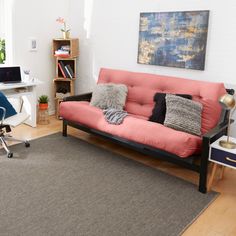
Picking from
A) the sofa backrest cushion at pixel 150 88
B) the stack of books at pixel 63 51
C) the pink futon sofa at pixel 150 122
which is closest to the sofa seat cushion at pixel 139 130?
the pink futon sofa at pixel 150 122

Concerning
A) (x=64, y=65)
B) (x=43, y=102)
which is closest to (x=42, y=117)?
(x=43, y=102)

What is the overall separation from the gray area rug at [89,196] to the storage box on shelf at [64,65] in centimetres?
145

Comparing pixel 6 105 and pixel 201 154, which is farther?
pixel 6 105

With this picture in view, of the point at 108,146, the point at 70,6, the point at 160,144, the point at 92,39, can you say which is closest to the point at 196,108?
the point at 160,144

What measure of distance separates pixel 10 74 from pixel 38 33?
0.87 m

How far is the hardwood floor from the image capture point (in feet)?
6.81

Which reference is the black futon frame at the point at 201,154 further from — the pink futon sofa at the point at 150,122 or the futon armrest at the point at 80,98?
the futon armrest at the point at 80,98

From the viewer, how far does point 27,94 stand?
393 cm

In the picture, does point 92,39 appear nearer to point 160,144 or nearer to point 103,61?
point 103,61

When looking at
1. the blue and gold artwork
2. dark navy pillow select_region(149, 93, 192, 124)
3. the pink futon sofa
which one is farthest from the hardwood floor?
the blue and gold artwork

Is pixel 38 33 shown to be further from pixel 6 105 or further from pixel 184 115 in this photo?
pixel 184 115

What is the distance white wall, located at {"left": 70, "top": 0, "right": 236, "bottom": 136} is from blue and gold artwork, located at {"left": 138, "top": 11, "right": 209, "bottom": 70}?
7 centimetres

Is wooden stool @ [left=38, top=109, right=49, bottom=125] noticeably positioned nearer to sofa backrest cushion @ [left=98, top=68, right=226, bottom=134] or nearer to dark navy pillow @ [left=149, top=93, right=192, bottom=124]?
sofa backrest cushion @ [left=98, top=68, right=226, bottom=134]

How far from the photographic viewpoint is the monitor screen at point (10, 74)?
12.3ft
